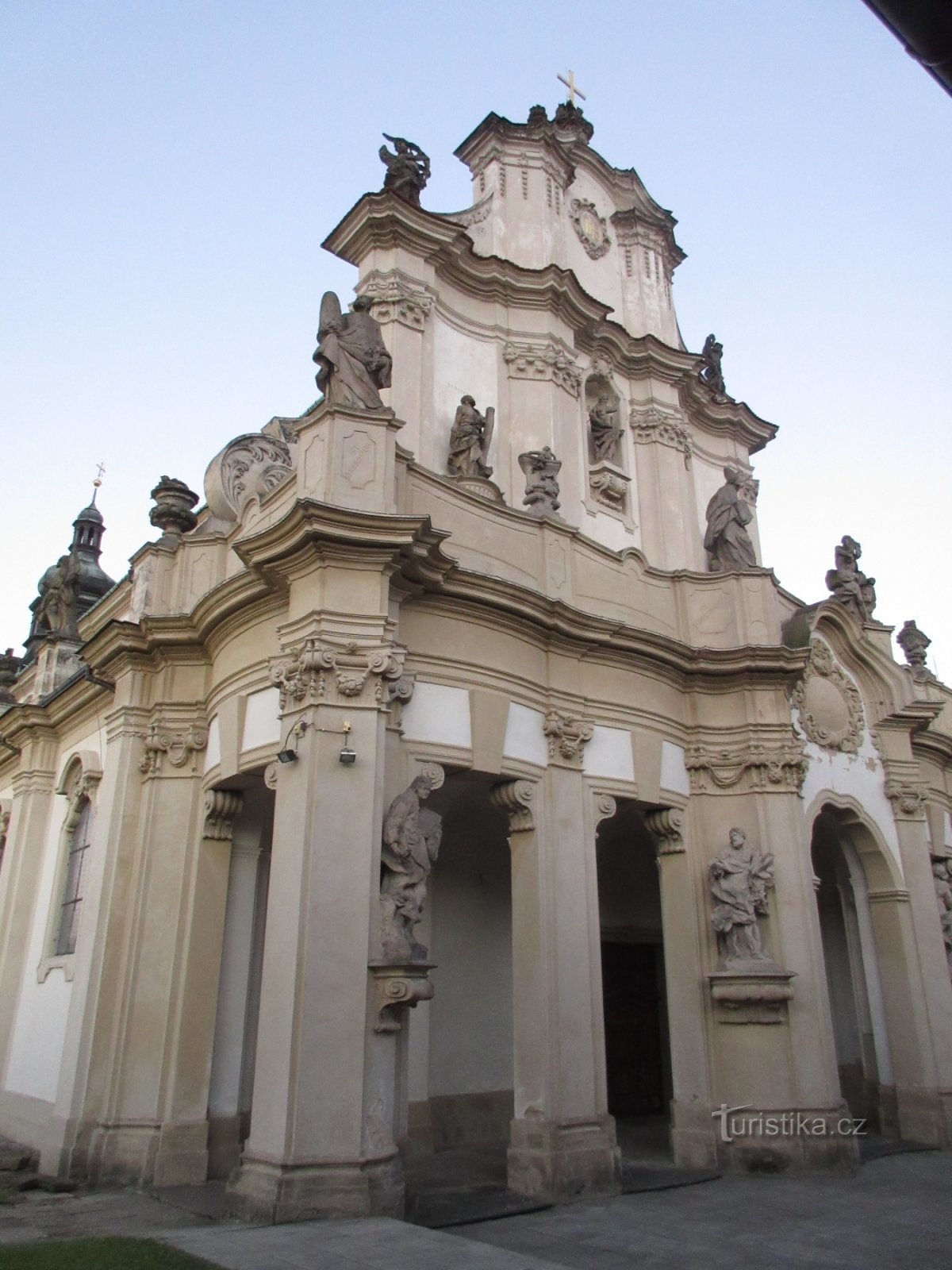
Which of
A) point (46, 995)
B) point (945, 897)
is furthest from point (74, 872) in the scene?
point (945, 897)

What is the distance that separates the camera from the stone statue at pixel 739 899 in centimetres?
1348

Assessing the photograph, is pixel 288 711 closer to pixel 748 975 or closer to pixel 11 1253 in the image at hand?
pixel 11 1253

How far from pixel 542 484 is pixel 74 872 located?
9162 millimetres

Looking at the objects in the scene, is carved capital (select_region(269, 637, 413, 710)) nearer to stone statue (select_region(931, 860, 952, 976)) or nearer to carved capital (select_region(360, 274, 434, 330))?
carved capital (select_region(360, 274, 434, 330))

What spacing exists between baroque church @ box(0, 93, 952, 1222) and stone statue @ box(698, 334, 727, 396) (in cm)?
88

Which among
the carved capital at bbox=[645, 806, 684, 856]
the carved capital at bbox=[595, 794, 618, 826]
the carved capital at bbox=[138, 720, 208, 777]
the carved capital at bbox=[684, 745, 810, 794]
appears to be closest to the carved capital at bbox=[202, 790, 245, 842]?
the carved capital at bbox=[138, 720, 208, 777]

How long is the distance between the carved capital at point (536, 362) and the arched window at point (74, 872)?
9.38m

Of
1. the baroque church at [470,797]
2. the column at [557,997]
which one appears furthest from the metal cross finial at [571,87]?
the column at [557,997]

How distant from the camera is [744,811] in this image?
14.5 metres

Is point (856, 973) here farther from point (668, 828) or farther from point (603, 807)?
point (603, 807)

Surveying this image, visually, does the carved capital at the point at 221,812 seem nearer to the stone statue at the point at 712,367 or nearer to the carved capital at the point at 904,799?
the carved capital at the point at 904,799

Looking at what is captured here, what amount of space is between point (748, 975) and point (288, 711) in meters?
6.75

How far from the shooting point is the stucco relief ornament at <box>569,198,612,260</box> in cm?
1975

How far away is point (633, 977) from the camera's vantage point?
17.2 meters
